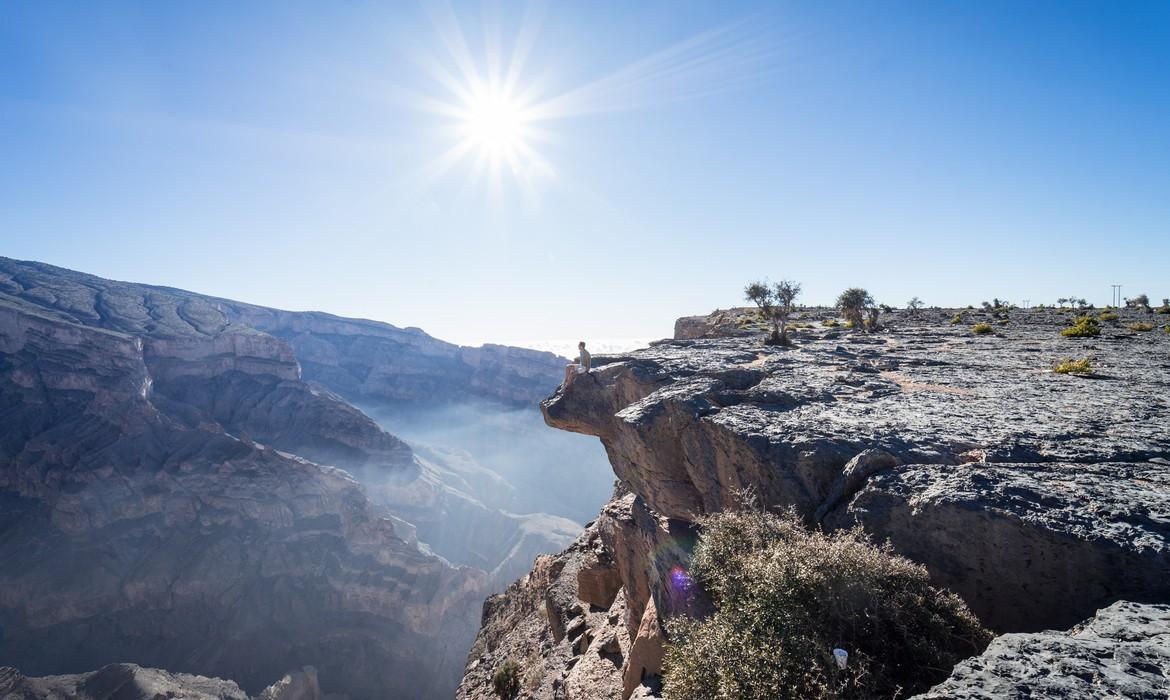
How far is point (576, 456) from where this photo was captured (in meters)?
168

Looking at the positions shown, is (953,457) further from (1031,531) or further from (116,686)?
(116,686)

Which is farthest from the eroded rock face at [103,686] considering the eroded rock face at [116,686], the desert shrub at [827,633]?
the desert shrub at [827,633]

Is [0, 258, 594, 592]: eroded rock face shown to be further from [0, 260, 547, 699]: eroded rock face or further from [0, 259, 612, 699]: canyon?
[0, 260, 547, 699]: eroded rock face

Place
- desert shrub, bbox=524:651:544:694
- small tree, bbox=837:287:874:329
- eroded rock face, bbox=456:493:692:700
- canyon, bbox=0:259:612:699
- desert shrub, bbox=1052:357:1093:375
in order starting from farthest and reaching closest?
canyon, bbox=0:259:612:699
small tree, bbox=837:287:874:329
desert shrub, bbox=524:651:544:694
desert shrub, bbox=1052:357:1093:375
eroded rock face, bbox=456:493:692:700

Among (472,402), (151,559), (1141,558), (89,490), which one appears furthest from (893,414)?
(472,402)

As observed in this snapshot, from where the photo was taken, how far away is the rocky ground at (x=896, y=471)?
18.5 feet

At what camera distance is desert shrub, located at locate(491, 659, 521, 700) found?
1609cm

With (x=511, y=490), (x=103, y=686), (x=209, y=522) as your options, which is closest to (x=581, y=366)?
(x=103, y=686)

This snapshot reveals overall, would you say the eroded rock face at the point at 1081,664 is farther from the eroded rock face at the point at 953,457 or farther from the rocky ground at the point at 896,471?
the eroded rock face at the point at 953,457

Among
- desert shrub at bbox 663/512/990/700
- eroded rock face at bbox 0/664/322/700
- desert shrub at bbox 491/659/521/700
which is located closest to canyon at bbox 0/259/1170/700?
eroded rock face at bbox 0/664/322/700

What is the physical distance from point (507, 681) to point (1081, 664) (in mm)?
16845

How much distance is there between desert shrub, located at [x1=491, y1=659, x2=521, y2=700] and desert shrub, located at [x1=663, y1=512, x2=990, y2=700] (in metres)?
13.3

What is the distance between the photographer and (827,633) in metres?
4.99

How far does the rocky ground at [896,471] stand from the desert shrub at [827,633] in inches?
30.9
